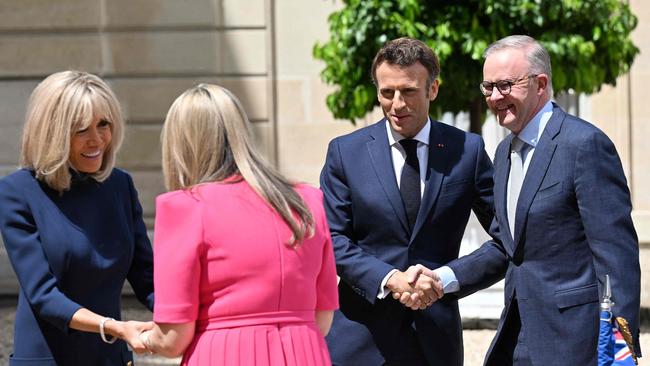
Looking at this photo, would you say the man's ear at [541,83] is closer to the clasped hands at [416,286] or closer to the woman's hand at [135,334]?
the clasped hands at [416,286]

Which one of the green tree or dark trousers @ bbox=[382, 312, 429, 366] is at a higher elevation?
the green tree

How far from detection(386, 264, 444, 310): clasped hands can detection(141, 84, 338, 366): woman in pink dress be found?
3.32 ft

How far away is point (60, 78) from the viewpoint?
4352 millimetres

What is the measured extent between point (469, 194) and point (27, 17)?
873 centimetres

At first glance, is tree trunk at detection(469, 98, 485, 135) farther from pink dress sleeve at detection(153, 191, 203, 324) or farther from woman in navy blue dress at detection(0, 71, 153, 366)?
pink dress sleeve at detection(153, 191, 203, 324)

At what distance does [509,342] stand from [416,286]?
387 mm

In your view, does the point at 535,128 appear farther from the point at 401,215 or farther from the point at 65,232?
the point at 65,232

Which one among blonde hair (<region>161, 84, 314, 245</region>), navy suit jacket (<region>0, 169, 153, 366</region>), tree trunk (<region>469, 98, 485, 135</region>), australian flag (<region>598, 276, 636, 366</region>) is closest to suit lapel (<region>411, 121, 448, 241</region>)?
australian flag (<region>598, 276, 636, 366</region>)

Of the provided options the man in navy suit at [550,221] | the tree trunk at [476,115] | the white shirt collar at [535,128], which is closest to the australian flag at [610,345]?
the man in navy suit at [550,221]

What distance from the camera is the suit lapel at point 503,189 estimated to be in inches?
184

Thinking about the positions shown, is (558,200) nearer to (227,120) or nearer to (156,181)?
(227,120)

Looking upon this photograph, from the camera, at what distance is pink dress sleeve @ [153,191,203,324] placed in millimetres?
3574

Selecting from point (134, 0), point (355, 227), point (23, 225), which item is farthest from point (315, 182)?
point (23, 225)

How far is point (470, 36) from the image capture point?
29.6 feet
